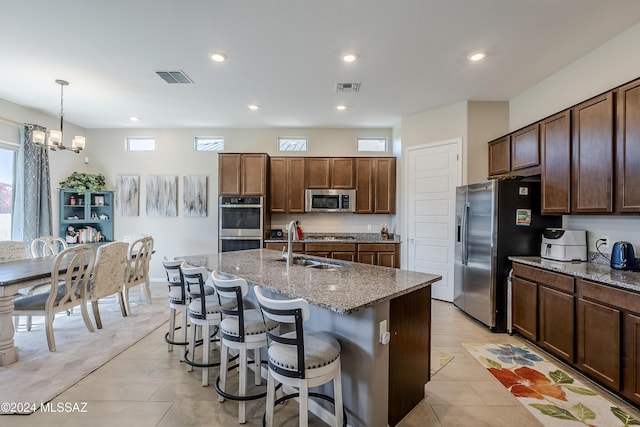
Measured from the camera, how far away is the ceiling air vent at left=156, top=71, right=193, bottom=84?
140 inches

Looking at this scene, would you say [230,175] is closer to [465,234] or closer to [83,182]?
[83,182]

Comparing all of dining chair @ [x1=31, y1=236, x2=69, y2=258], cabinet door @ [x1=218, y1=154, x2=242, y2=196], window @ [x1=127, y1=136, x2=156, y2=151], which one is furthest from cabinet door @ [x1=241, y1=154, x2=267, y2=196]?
dining chair @ [x1=31, y1=236, x2=69, y2=258]

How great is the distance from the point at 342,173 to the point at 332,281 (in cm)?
367

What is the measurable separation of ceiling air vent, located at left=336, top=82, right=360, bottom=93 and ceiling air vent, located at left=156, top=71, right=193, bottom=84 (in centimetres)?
194

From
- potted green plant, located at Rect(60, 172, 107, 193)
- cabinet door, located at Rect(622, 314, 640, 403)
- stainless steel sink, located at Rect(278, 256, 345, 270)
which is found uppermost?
potted green plant, located at Rect(60, 172, 107, 193)

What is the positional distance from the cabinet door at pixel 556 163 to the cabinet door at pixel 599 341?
1.06m

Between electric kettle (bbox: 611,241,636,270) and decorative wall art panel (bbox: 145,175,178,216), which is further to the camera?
decorative wall art panel (bbox: 145,175,178,216)

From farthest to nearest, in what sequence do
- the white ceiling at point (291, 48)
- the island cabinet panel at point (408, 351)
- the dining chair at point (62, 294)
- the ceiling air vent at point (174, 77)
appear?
the ceiling air vent at point (174, 77)
the dining chair at point (62, 294)
the white ceiling at point (291, 48)
the island cabinet panel at point (408, 351)

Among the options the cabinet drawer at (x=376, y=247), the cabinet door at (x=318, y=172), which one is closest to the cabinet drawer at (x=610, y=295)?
the cabinet drawer at (x=376, y=247)

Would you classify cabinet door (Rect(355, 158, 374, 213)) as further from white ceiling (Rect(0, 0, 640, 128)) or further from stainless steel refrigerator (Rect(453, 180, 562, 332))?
stainless steel refrigerator (Rect(453, 180, 562, 332))

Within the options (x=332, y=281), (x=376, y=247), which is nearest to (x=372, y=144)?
(x=376, y=247)

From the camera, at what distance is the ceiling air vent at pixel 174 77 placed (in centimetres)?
355

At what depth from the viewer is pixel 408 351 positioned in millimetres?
2004

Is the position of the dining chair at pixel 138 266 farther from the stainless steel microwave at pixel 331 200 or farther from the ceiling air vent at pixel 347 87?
the ceiling air vent at pixel 347 87
